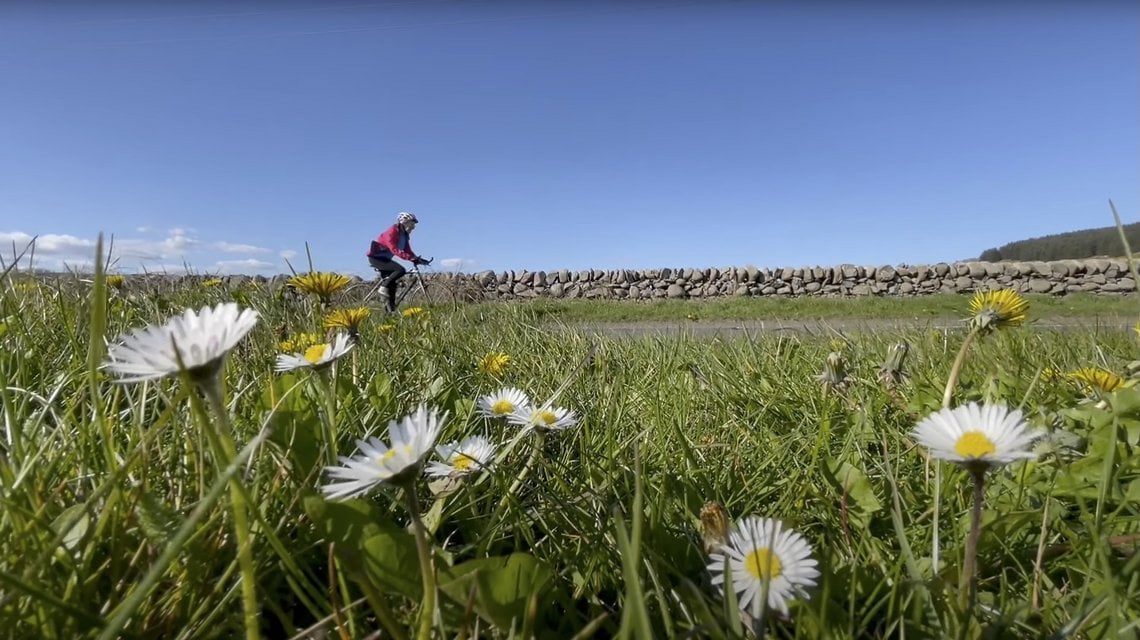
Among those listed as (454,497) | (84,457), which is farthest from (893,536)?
(84,457)

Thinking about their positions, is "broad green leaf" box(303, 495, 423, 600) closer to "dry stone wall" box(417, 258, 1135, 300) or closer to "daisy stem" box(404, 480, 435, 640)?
"daisy stem" box(404, 480, 435, 640)

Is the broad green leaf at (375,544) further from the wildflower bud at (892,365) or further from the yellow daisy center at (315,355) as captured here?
the wildflower bud at (892,365)

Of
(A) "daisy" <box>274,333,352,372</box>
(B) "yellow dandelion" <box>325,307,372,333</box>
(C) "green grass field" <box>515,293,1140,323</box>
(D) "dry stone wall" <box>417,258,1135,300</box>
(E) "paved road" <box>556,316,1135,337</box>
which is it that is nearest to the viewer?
(A) "daisy" <box>274,333,352,372</box>

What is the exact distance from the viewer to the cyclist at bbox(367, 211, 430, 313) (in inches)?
231

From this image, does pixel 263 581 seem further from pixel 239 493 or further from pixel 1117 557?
pixel 1117 557

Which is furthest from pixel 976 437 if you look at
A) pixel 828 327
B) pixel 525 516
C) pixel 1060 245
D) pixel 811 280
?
pixel 1060 245

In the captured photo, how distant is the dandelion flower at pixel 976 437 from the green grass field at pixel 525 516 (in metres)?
0.05

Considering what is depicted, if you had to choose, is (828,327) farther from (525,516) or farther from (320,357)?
(320,357)

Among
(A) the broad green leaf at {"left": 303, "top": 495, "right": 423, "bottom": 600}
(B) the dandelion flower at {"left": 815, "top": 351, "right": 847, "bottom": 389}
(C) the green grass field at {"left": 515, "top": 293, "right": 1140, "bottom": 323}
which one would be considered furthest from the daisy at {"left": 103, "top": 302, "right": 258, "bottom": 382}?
(C) the green grass field at {"left": 515, "top": 293, "right": 1140, "bottom": 323}

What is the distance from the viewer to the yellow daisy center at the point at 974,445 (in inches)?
17.1

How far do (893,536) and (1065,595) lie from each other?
17cm

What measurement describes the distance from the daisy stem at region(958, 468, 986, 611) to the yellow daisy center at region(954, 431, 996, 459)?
0.01 meters

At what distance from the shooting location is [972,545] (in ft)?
1.39

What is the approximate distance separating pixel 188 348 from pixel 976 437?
1.91 ft
